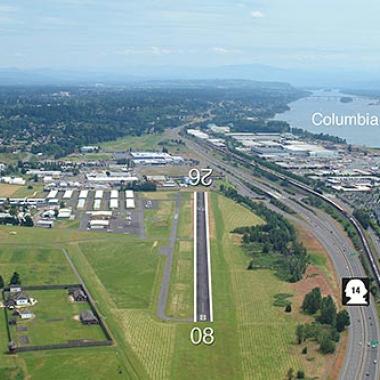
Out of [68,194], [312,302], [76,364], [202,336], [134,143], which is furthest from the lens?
[134,143]

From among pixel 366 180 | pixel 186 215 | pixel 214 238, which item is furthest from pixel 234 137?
pixel 214 238

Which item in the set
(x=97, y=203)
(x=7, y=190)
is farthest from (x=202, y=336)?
(x=7, y=190)

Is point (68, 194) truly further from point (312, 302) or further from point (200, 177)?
point (312, 302)

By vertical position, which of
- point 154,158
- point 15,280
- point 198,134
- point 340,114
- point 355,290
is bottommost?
point 15,280

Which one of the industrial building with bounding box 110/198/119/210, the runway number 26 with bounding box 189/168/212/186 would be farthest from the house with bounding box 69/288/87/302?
the runway number 26 with bounding box 189/168/212/186

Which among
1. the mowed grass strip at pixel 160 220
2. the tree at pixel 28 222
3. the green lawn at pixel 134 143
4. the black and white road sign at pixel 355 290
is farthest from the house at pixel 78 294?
the green lawn at pixel 134 143

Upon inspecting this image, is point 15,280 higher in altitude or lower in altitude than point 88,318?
higher

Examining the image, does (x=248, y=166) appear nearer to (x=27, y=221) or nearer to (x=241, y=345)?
(x=27, y=221)
